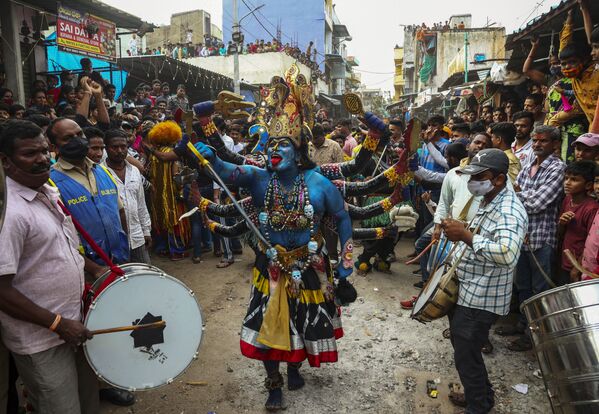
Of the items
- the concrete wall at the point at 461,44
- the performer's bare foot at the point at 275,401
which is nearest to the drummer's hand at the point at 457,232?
the performer's bare foot at the point at 275,401

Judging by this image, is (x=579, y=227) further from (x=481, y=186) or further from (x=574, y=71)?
(x=574, y=71)

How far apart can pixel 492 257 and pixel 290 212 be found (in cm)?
149

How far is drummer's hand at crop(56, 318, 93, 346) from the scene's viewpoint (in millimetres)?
2277

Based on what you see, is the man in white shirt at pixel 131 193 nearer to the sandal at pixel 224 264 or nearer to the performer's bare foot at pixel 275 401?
the performer's bare foot at pixel 275 401

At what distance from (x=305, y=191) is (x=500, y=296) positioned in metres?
1.60

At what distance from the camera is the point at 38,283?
2.28 meters

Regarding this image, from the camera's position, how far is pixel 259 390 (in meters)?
3.74

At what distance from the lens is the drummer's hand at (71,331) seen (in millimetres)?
2277

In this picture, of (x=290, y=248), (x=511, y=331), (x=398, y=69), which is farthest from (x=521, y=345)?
(x=398, y=69)

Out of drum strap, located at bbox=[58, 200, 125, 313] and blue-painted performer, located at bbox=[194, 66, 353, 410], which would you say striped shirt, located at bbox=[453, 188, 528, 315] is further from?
drum strap, located at bbox=[58, 200, 125, 313]

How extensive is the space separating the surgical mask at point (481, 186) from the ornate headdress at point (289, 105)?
1349 mm

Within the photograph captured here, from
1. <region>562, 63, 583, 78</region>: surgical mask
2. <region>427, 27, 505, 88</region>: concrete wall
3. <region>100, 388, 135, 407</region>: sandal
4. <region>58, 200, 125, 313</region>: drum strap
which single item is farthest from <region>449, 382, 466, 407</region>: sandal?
A: <region>427, 27, 505, 88</region>: concrete wall

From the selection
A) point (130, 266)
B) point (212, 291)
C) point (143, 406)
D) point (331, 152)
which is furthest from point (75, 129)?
point (331, 152)

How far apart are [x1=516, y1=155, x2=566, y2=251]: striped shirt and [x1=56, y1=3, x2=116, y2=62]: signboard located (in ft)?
33.3
